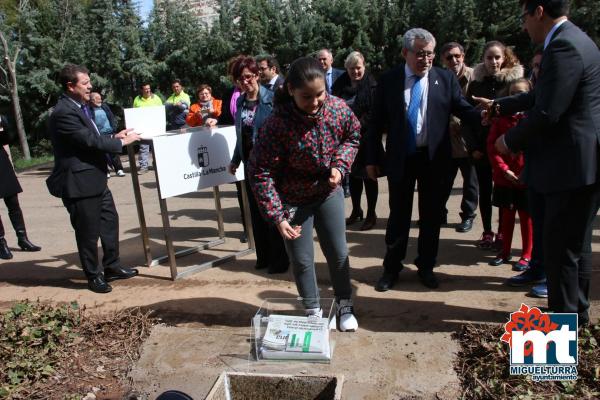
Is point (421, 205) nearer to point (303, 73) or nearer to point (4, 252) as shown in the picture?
point (303, 73)

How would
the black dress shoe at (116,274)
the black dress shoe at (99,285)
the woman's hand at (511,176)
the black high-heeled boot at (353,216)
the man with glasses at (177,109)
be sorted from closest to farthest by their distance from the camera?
the woman's hand at (511,176) → the black dress shoe at (99,285) → the black dress shoe at (116,274) → the black high-heeled boot at (353,216) → the man with glasses at (177,109)

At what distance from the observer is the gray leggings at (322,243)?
350 cm

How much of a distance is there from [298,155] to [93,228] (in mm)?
2410

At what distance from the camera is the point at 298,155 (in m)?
3.30

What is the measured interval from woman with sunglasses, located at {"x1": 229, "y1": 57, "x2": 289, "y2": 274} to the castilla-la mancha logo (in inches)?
83.1

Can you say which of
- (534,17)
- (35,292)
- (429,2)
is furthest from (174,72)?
(534,17)

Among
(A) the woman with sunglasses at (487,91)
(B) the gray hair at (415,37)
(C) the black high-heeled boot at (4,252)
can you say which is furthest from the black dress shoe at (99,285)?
(A) the woman with sunglasses at (487,91)

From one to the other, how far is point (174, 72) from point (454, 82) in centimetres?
1245

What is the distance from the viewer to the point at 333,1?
13766mm

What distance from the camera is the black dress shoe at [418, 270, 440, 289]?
14.6 feet

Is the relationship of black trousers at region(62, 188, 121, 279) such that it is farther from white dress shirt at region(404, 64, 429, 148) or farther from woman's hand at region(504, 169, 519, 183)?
woman's hand at region(504, 169, 519, 183)

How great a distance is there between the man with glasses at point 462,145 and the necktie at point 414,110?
3.91 ft

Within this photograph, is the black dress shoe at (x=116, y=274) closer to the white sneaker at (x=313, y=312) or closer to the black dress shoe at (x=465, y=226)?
the white sneaker at (x=313, y=312)

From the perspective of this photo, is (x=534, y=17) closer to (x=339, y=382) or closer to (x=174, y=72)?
(x=339, y=382)
